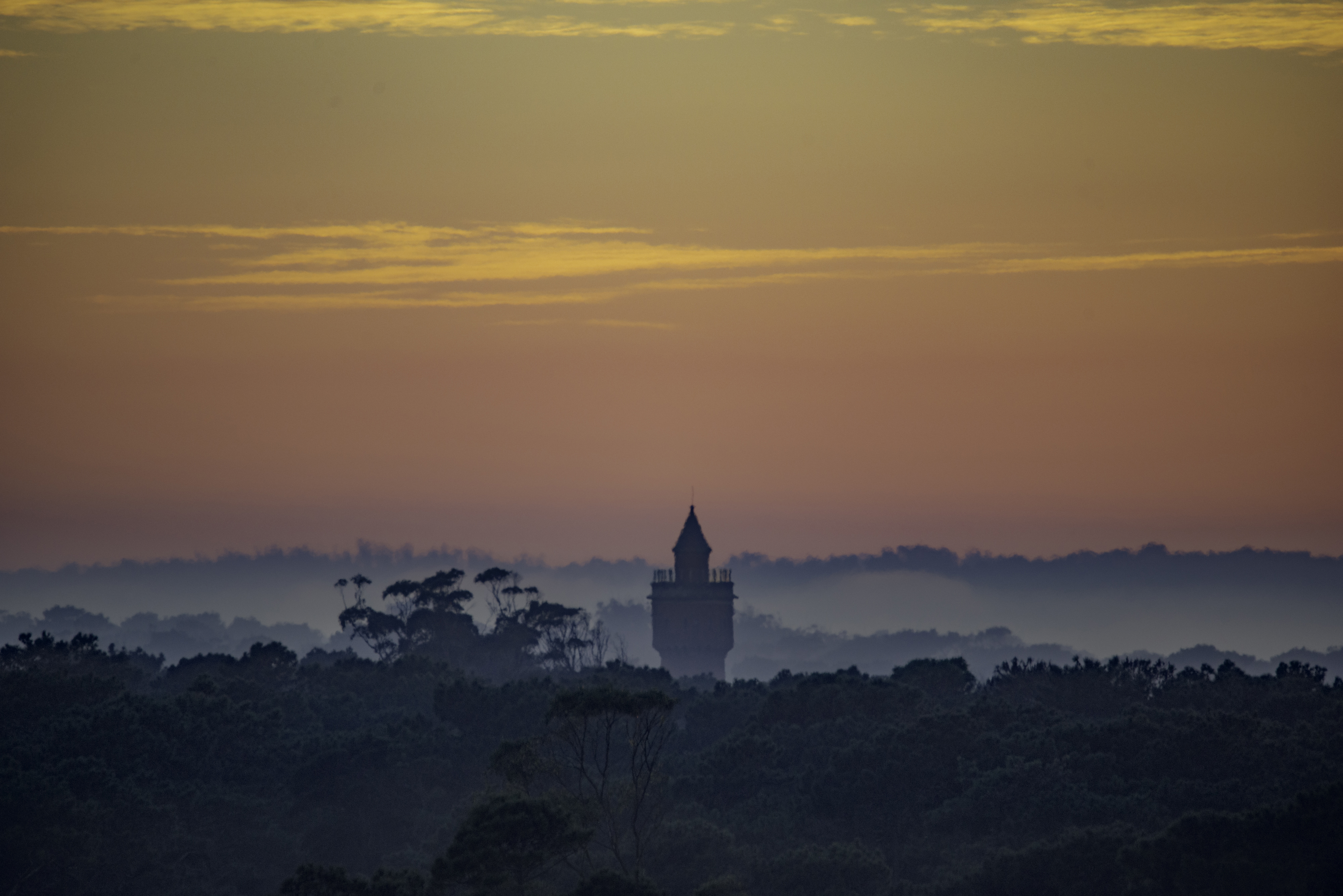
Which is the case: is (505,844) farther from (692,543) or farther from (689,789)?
(692,543)

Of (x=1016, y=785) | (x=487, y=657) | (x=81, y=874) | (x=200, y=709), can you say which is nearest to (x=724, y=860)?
(x=1016, y=785)

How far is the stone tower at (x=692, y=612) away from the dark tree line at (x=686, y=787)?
111 feet

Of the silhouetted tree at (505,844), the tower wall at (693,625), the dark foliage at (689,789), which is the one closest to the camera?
the silhouetted tree at (505,844)

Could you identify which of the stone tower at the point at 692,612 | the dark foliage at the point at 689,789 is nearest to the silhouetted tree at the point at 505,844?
the dark foliage at the point at 689,789

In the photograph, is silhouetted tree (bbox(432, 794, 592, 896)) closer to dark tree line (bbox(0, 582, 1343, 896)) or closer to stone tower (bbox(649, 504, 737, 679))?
dark tree line (bbox(0, 582, 1343, 896))

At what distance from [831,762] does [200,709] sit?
20.6m

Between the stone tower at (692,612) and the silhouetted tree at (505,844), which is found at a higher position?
the stone tower at (692,612)

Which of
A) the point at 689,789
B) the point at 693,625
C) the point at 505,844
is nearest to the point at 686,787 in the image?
the point at 689,789

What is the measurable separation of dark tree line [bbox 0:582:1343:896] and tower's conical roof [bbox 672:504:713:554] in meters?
35.0

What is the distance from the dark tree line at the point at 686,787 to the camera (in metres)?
33.9

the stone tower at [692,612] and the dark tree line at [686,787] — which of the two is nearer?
the dark tree line at [686,787]

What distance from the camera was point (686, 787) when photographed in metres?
47.6

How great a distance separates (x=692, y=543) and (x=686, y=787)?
53103 millimetres

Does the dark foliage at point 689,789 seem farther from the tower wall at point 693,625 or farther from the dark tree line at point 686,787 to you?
the tower wall at point 693,625
